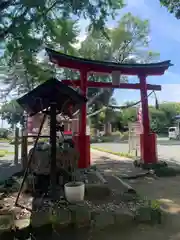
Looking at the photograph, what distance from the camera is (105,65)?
26.3ft

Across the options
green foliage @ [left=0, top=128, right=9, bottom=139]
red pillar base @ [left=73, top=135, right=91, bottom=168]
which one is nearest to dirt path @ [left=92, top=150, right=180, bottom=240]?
red pillar base @ [left=73, top=135, right=91, bottom=168]

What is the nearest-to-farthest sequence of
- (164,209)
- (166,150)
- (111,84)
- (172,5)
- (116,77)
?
(164,209) → (172,5) → (116,77) → (111,84) → (166,150)

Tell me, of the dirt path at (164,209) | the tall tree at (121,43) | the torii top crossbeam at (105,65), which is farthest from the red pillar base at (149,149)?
the tall tree at (121,43)

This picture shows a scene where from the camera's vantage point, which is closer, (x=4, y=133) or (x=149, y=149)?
(x=149, y=149)

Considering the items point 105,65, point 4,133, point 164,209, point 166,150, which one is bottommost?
point 164,209

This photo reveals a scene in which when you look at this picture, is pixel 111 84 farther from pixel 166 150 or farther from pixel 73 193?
pixel 166 150

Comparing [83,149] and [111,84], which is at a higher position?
[111,84]

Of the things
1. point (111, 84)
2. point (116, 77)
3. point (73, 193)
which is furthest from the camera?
point (111, 84)

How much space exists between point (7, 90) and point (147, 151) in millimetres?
18487

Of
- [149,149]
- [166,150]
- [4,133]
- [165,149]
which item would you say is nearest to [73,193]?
[149,149]

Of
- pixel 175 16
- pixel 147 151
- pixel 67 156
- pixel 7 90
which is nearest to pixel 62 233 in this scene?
pixel 67 156

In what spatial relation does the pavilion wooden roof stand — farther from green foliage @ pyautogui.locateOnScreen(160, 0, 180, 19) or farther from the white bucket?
green foliage @ pyautogui.locateOnScreen(160, 0, 180, 19)

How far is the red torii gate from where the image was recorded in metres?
7.48

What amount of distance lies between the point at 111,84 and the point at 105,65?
0.81m
